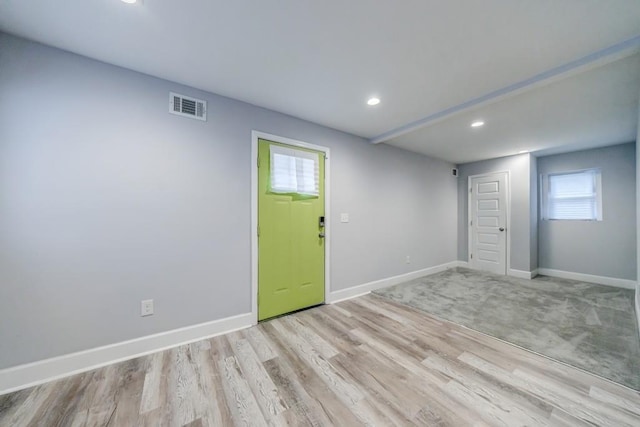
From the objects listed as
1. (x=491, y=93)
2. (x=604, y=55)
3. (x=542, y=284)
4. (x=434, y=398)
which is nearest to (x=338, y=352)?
(x=434, y=398)

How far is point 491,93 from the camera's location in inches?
90.3

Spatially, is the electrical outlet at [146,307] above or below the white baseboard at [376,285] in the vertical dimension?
above

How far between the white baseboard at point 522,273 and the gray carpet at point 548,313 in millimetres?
114

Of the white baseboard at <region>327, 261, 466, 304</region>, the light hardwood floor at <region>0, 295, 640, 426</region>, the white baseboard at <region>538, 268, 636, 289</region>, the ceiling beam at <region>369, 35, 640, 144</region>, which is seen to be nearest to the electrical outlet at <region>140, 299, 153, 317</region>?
the light hardwood floor at <region>0, 295, 640, 426</region>

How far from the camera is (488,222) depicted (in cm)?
486

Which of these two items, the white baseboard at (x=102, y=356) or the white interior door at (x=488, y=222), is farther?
the white interior door at (x=488, y=222)

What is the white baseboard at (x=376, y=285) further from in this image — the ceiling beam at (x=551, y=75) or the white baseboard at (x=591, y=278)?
the ceiling beam at (x=551, y=75)

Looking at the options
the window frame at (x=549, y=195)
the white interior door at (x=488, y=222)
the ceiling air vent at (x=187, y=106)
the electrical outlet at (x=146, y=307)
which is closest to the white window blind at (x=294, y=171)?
the ceiling air vent at (x=187, y=106)

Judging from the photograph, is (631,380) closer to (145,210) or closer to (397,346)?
(397,346)

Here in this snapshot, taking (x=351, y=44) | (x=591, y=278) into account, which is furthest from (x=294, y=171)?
(x=591, y=278)

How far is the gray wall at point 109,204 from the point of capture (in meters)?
1.63

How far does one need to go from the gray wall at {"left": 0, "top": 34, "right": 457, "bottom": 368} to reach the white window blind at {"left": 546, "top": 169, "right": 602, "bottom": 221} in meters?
5.20

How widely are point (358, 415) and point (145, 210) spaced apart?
2.25 meters

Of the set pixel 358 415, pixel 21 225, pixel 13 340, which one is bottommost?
pixel 358 415
